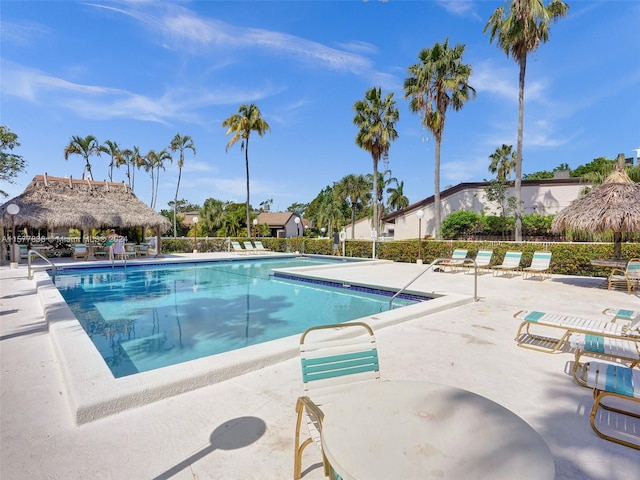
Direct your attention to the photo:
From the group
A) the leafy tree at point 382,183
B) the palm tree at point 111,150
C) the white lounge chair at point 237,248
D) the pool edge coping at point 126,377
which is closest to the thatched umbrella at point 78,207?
the white lounge chair at point 237,248

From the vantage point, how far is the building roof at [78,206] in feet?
59.2

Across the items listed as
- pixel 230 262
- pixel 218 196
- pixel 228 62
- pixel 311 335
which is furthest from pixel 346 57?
pixel 218 196

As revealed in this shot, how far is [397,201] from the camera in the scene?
5056cm

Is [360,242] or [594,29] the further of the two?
[360,242]

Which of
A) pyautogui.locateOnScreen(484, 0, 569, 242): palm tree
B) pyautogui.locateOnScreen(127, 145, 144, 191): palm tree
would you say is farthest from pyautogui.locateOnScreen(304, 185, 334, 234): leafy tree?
pyautogui.locateOnScreen(484, 0, 569, 242): palm tree

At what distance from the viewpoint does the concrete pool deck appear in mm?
2293

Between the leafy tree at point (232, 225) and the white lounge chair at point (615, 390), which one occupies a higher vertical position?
the leafy tree at point (232, 225)

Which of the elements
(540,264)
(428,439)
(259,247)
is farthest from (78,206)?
(428,439)

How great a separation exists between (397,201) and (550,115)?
28.9 meters

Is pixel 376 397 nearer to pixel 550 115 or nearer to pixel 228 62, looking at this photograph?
pixel 228 62

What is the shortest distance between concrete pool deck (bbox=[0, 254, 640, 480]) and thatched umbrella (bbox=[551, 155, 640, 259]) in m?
6.92

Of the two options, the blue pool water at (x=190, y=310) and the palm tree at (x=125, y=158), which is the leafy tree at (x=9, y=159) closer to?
the blue pool water at (x=190, y=310)

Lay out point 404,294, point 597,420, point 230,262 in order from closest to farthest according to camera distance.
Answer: point 597,420 < point 404,294 < point 230,262

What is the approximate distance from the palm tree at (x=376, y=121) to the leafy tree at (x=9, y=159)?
2470 cm
